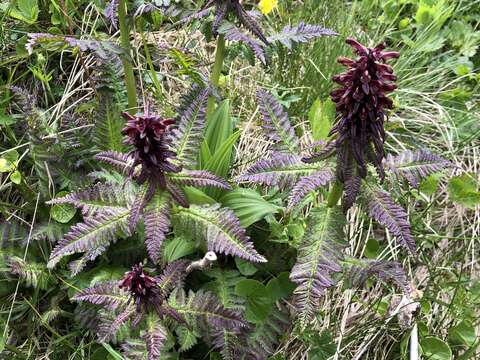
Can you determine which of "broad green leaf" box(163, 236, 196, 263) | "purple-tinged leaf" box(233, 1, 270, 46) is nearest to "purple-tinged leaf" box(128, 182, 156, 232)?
"broad green leaf" box(163, 236, 196, 263)

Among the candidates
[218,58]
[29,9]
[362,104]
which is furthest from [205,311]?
[29,9]

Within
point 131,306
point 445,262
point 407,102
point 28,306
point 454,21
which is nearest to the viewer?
point 131,306

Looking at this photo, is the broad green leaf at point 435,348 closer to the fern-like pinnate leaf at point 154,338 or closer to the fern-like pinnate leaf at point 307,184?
the fern-like pinnate leaf at point 307,184

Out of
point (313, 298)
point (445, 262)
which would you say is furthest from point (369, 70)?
point (445, 262)

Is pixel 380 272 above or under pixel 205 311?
above

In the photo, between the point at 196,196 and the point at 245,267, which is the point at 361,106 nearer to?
the point at 196,196

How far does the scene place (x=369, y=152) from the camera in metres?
1.63

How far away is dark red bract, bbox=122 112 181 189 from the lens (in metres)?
1.52

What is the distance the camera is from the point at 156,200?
5.61 feet

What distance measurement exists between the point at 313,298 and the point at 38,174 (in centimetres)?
127

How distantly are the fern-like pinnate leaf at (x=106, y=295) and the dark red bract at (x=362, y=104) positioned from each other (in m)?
0.81

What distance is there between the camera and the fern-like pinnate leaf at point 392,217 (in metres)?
1.63

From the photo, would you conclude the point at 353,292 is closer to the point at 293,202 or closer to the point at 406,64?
the point at 293,202

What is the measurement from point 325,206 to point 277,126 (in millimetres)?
318
